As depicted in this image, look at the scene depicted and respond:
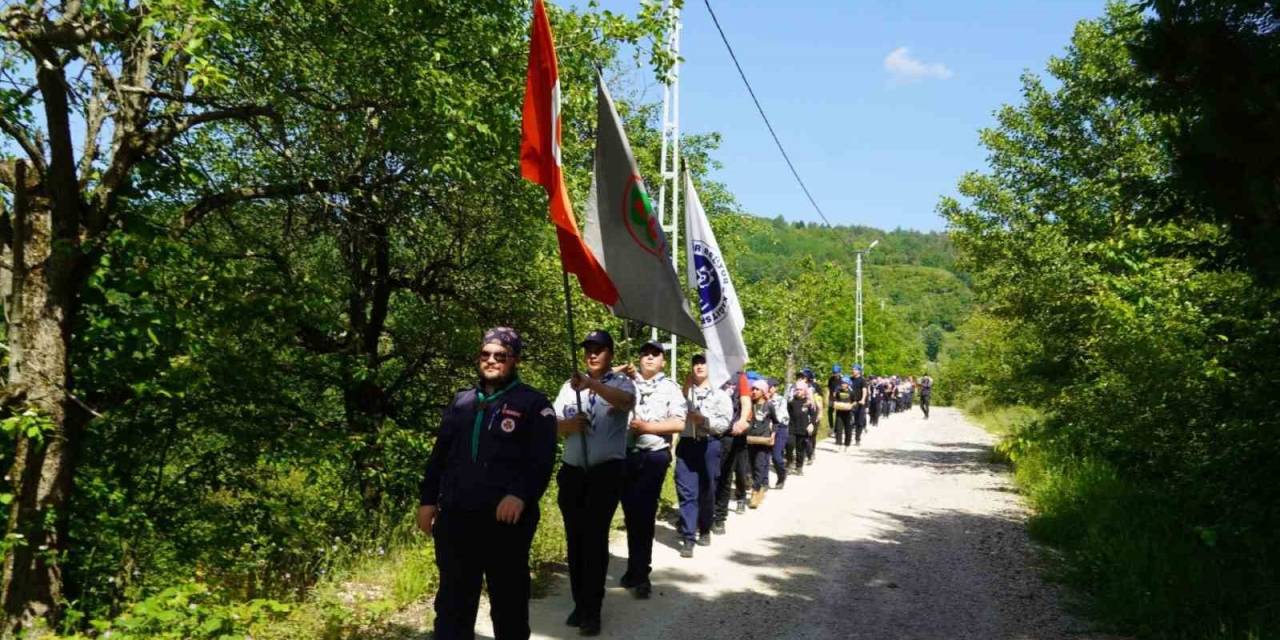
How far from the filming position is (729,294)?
908 cm

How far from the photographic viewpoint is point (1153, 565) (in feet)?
22.9

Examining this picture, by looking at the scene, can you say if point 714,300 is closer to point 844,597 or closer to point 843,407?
point 844,597

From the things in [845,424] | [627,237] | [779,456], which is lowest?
[779,456]

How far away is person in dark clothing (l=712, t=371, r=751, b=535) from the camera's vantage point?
33.1ft

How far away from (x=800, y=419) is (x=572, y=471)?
10291 mm

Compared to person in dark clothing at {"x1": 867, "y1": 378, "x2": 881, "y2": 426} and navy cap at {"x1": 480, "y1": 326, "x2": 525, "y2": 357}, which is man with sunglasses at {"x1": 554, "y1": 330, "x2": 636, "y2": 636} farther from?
person in dark clothing at {"x1": 867, "y1": 378, "x2": 881, "y2": 426}

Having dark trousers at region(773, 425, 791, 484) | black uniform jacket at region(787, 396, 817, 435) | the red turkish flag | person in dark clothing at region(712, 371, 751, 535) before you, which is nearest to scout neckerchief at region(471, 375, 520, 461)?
the red turkish flag

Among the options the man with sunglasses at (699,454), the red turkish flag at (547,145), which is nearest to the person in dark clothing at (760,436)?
the man with sunglasses at (699,454)

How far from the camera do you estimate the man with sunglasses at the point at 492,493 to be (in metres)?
4.48

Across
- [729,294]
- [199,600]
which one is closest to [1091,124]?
[729,294]

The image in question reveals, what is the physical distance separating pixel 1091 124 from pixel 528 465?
54.3ft

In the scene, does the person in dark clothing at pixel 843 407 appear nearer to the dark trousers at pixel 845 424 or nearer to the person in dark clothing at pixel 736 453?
the dark trousers at pixel 845 424

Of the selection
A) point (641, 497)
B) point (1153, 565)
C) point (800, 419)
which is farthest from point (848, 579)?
point (800, 419)

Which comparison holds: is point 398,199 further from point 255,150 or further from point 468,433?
point 468,433
